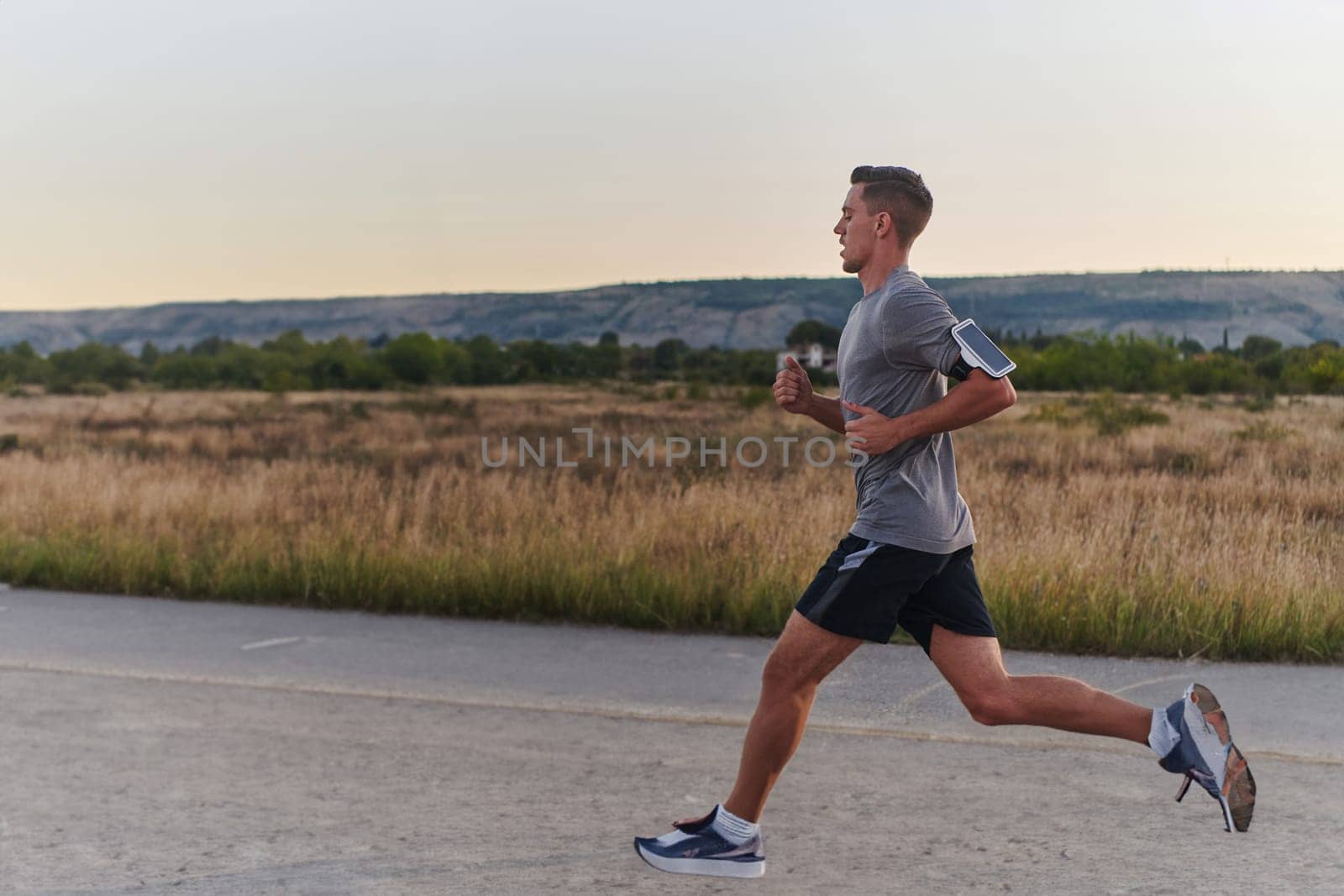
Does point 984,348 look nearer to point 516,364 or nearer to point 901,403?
point 901,403

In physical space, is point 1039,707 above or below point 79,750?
above

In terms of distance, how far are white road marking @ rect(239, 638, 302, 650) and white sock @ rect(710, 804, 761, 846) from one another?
15.6ft

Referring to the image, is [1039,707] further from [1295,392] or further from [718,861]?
[1295,392]

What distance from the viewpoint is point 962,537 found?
412 centimetres

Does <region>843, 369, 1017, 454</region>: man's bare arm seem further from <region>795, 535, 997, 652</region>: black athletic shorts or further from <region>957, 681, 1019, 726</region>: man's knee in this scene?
<region>957, 681, 1019, 726</region>: man's knee

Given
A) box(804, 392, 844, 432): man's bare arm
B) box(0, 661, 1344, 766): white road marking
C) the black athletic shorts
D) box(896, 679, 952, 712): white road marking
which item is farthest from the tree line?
the black athletic shorts

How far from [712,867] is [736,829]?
0.43 feet

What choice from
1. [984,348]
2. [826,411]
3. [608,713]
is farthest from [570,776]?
[984,348]

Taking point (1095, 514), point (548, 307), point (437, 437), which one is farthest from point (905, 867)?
point (548, 307)

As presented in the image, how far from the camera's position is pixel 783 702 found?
4.17 m

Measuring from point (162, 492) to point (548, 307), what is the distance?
198 feet

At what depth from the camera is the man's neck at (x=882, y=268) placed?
4074 millimetres

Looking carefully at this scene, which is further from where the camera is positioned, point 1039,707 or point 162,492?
point 162,492

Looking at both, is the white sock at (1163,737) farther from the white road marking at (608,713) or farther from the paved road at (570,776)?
the white road marking at (608,713)
